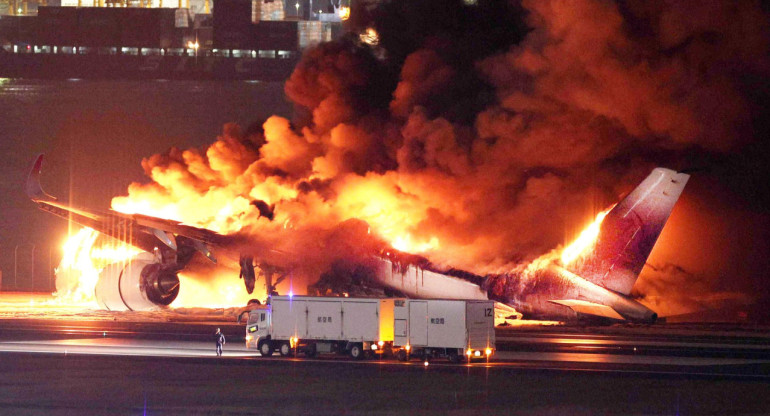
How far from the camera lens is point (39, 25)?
9762 cm

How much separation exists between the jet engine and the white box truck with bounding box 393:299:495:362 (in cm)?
2689

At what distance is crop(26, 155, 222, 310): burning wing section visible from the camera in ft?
190

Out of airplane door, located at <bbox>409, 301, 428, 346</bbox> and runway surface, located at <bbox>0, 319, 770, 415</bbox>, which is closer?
runway surface, located at <bbox>0, 319, 770, 415</bbox>

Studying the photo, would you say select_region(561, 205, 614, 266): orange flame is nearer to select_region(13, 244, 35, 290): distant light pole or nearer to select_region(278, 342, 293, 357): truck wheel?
select_region(278, 342, 293, 357): truck wheel

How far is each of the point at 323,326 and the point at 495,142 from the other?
1851cm

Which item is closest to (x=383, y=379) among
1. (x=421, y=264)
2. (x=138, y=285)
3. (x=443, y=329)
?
(x=443, y=329)

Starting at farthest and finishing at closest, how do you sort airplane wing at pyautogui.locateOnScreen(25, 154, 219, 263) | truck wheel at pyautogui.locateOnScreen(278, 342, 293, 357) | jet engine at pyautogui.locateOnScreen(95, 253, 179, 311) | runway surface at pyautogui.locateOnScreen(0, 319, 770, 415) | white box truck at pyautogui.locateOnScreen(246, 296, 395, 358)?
1. jet engine at pyautogui.locateOnScreen(95, 253, 179, 311)
2. airplane wing at pyautogui.locateOnScreen(25, 154, 219, 263)
3. truck wheel at pyautogui.locateOnScreen(278, 342, 293, 357)
4. white box truck at pyautogui.locateOnScreen(246, 296, 395, 358)
5. runway surface at pyautogui.locateOnScreen(0, 319, 770, 415)

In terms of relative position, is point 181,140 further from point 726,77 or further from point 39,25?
point 726,77

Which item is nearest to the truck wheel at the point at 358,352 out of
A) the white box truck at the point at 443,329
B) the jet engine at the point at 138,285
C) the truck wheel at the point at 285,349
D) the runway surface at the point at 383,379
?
the runway surface at the point at 383,379

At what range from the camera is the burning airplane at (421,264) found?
5047 cm

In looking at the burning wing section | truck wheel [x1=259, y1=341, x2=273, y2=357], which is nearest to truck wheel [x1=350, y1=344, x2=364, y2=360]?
truck wheel [x1=259, y1=341, x2=273, y2=357]

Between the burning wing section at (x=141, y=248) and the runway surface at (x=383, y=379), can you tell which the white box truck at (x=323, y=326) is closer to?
the runway surface at (x=383, y=379)

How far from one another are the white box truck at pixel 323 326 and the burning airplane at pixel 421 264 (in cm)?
1445

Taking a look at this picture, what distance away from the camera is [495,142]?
54.9 meters
